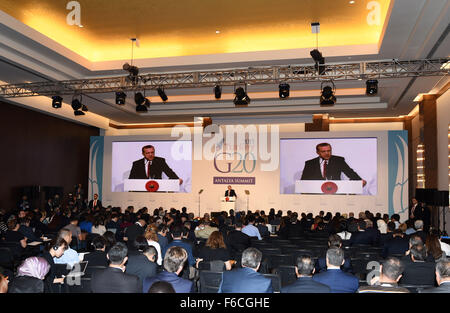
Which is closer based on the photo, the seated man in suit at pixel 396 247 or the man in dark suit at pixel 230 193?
the seated man in suit at pixel 396 247

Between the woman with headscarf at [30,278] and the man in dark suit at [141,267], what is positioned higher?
the woman with headscarf at [30,278]

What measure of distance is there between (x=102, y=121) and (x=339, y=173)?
10.8 m

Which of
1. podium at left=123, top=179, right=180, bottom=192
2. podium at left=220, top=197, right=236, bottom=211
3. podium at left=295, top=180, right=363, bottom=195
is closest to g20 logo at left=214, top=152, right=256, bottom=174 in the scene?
podium at left=220, top=197, right=236, bottom=211

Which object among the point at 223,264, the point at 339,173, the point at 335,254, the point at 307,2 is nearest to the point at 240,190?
the point at 339,173

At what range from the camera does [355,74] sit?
376 inches

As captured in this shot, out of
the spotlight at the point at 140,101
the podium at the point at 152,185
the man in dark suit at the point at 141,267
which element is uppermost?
the spotlight at the point at 140,101

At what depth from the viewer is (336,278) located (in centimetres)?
370

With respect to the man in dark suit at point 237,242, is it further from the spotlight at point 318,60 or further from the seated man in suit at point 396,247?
the spotlight at point 318,60

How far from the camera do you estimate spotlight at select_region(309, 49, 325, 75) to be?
8922 millimetres

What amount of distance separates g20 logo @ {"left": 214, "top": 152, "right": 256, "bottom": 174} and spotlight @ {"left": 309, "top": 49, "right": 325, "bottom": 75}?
278 inches

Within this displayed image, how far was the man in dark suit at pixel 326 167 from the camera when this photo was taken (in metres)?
15.5

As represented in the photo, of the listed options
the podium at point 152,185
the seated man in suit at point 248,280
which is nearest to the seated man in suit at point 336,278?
the seated man in suit at point 248,280

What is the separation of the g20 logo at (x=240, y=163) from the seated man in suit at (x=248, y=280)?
1287 centimetres

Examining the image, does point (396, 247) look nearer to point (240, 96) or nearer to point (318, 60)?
point (318, 60)
